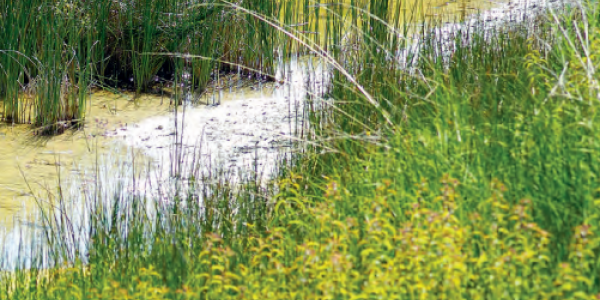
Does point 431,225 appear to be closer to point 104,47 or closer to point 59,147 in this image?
point 59,147

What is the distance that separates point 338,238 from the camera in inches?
103

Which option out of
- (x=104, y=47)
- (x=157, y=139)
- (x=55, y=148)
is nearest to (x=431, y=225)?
(x=157, y=139)

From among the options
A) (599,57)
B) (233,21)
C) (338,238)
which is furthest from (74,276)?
(233,21)

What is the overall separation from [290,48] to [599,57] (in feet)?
11.2

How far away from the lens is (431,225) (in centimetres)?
221

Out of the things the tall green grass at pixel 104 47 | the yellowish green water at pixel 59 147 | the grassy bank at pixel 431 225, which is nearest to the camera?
the grassy bank at pixel 431 225

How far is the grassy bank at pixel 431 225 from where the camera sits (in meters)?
2.19

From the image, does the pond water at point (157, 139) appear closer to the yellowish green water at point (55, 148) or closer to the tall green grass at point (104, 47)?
the yellowish green water at point (55, 148)

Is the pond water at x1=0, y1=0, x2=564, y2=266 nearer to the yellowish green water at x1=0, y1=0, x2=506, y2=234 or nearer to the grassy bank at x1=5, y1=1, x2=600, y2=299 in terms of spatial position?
the yellowish green water at x1=0, y1=0, x2=506, y2=234

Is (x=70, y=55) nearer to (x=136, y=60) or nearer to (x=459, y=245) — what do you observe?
(x=136, y=60)

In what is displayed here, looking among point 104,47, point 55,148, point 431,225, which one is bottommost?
point 55,148

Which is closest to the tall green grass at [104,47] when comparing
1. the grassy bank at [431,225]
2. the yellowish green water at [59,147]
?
the yellowish green water at [59,147]

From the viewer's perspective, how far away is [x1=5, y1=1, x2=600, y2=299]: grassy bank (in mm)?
2189

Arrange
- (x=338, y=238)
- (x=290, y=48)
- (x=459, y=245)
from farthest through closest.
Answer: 1. (x=290, y=48)
2. (x=338, y=238)
3. (x=459, y=245)
